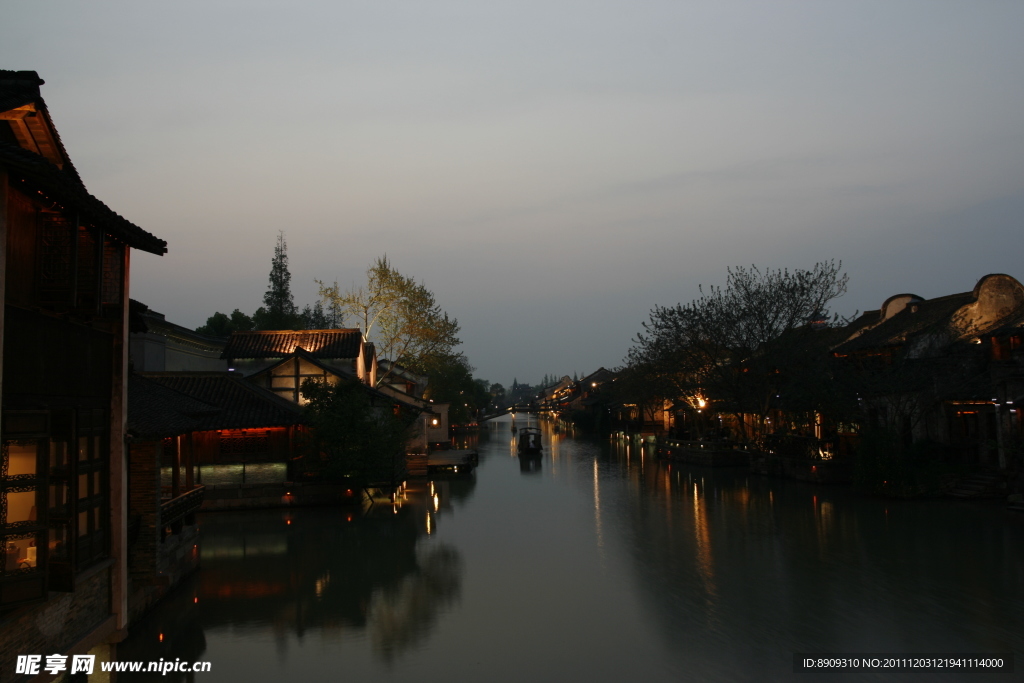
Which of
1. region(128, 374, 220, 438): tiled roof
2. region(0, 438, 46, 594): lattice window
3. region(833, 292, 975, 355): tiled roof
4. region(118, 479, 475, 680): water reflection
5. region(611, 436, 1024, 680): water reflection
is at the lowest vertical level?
region(611, 436, 1024, 680): water reflection

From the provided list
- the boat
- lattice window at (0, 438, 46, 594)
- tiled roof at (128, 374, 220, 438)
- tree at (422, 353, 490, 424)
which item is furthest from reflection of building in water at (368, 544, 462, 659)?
tree at (422, 353, 490, 424)

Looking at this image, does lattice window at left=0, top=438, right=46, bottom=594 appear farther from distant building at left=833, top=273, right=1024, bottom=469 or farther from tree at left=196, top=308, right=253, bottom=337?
tree at left=196, top=308, right=253, bottom=337

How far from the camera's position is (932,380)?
3089 cm

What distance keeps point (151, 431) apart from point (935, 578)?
17457 millimetres

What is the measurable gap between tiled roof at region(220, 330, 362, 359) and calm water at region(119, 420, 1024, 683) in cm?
1458

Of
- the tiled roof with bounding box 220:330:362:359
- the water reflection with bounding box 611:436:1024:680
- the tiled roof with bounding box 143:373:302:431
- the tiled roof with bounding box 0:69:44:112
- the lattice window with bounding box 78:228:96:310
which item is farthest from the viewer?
the tiled roof with bounding box 220:330:362:359

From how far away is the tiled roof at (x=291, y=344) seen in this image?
133ft

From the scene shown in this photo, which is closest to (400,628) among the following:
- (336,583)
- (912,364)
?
(336,583)

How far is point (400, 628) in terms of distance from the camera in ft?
46.7

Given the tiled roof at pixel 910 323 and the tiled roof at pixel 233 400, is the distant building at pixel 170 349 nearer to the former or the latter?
the tiled roof at pixel 233 400

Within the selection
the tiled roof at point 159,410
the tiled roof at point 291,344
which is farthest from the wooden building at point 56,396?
the tiled roof at point 291,344

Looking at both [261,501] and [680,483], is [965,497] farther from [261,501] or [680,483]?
[261,501]

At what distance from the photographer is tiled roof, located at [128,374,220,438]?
45.2 feet

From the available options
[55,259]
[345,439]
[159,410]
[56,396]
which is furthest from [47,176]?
[345,439]
